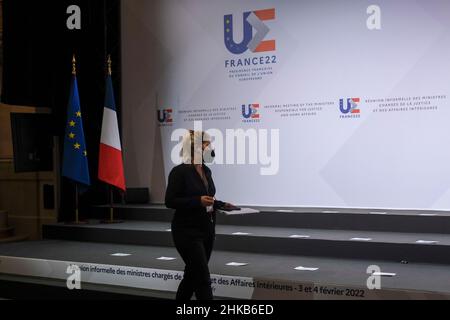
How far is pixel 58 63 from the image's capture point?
8.43m

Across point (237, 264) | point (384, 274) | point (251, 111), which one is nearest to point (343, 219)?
point (237, 264)

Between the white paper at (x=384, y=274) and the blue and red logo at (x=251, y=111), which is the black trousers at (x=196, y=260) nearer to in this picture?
the white paper at (x=384, y=274)

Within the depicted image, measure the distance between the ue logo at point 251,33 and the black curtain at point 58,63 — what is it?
185 centimetres

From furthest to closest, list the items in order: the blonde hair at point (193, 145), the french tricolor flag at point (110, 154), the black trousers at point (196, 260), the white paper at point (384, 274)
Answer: the french tricolor flag at point (110, 154) → the white paper at point (384, 274) → the blonde hair at point (193, 145) → the black trousers at point (196, 260)

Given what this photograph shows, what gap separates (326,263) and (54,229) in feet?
12.3

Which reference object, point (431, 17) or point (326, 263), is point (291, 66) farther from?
point (326, 263)

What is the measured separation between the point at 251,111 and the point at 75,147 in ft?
7.36

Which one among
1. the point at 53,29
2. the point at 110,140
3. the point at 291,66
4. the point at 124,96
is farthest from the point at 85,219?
the point at 291,66

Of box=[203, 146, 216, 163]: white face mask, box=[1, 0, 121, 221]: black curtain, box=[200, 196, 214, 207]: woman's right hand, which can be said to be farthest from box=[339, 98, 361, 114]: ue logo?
box=[200, 196, 214, 207]: woman's right hand

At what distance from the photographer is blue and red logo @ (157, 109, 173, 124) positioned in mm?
8640

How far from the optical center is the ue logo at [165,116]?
8641 mm

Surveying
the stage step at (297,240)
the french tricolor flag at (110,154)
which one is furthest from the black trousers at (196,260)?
the french tricolor flag at (110,154)

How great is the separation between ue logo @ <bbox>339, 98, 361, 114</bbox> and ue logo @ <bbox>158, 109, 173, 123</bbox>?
2446 mm
